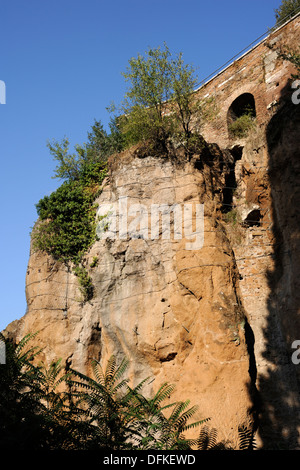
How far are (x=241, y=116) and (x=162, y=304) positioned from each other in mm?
9270

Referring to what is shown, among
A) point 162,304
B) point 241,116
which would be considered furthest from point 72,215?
point 241,116

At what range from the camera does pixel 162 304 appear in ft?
42.3

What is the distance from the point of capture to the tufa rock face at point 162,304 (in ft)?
37.3

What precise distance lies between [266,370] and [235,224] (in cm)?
454

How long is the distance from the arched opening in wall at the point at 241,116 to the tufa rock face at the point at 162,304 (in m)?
2.48

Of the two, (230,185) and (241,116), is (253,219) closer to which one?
(230,185)

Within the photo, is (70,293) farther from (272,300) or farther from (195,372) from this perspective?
(272,300)

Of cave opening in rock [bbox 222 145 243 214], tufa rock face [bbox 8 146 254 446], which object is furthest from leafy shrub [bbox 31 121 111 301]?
cave opening in rock [bbox 222 145 243 214]

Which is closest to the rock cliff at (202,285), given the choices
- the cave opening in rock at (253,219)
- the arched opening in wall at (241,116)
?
the cave opening in rock at (253,219)

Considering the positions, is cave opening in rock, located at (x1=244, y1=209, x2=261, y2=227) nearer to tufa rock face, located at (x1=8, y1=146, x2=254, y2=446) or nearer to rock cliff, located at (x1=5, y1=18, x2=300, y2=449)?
rock cliff, located at (x1=5, y1=18, x2=300, y2=449)

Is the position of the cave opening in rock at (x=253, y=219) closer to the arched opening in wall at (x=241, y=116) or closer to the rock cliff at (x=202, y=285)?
the rock cliff at (x=202, y=285)

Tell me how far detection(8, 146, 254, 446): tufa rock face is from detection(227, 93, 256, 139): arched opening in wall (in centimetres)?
248

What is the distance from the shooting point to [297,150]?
41.9 ft

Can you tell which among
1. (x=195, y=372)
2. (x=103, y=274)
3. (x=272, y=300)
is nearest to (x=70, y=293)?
(x=103, y=274)
